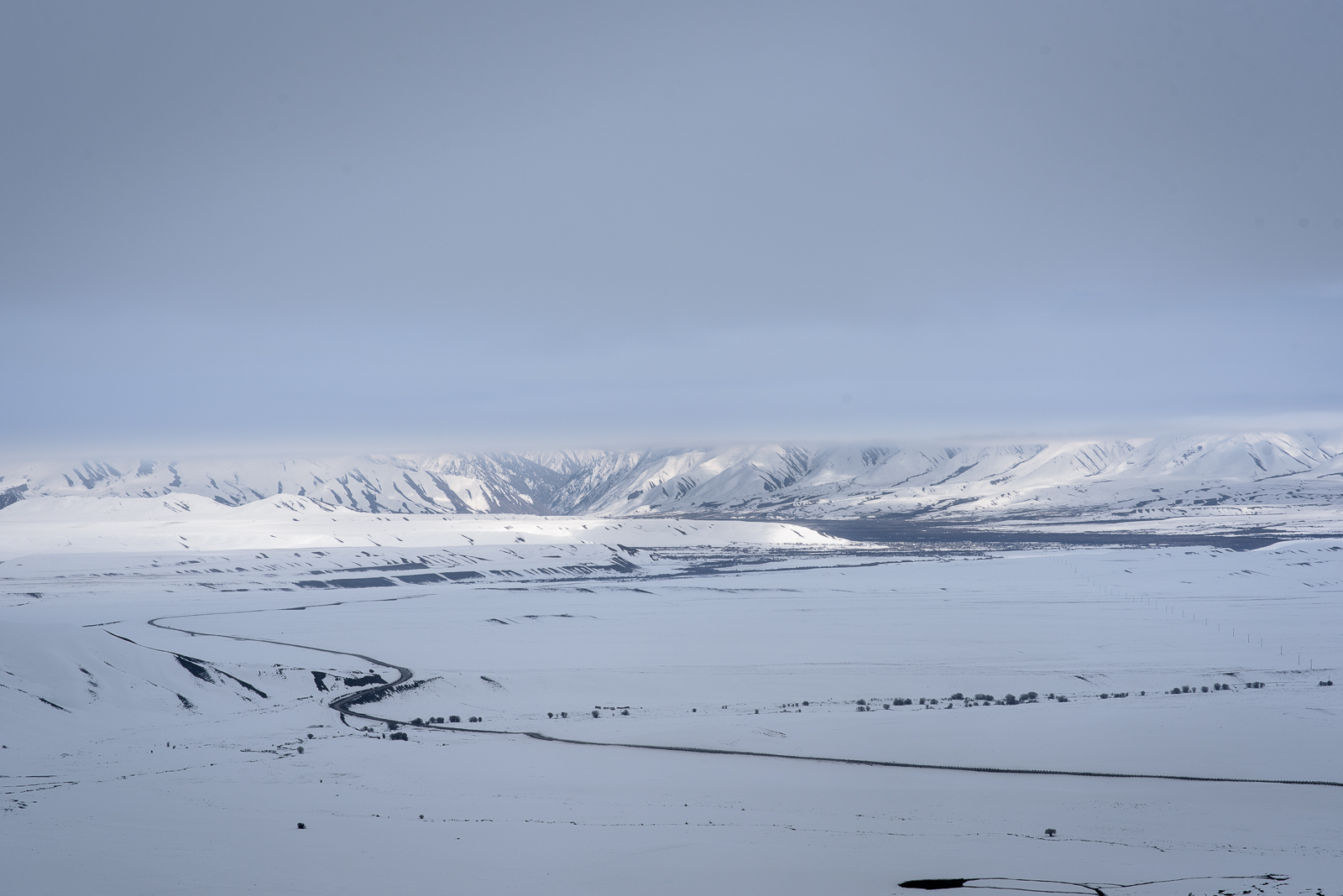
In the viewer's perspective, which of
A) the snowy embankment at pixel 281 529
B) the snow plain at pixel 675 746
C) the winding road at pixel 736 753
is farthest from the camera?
the snowy embankment at pixel 281 529

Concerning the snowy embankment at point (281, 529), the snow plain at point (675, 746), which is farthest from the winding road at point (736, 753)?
the snowy embankment at point (281, 529)

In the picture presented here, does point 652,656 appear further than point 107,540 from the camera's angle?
No

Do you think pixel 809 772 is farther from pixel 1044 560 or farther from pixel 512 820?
pixel 1044 560

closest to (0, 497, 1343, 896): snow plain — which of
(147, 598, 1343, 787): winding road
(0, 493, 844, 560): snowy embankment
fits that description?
(147, 598, 1343, 787): winding road

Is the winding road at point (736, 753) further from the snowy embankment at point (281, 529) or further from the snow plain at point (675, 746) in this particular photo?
the snowy embankment at point (281, 529)

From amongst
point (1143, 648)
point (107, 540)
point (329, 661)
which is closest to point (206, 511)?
point (107, 540)

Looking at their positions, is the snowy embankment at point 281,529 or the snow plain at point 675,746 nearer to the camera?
the snow plain at point 675,746

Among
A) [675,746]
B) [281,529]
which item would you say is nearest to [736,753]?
[675,746]
